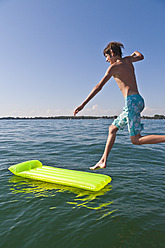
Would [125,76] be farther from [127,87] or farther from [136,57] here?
[136,57]

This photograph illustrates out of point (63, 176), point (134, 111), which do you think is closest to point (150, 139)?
point (134, 111)

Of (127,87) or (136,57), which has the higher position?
(136,57)

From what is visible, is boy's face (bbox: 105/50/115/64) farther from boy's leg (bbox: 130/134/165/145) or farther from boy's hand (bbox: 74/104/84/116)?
boy's leg (bbox: 130/134/165/145)

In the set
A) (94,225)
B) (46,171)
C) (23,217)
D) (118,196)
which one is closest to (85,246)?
(94,225)

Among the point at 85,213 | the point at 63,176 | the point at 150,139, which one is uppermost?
the point at 150,139

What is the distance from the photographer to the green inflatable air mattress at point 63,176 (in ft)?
12.2

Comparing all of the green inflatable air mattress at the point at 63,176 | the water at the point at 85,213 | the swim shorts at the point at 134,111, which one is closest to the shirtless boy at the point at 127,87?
the swim shorts at the point at 134,111

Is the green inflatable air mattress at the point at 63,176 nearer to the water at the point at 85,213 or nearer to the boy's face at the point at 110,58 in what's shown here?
the water at the point at 85,213

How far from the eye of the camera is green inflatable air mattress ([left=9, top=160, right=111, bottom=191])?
3.72 metres

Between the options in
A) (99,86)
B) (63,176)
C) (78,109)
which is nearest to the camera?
(99,86)

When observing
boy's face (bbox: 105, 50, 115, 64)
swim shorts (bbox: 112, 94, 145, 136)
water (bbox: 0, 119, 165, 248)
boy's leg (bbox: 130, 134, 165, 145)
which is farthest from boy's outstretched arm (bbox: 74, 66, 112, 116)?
water (bbox: 0, 119, 165, 248)

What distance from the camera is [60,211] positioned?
295cm

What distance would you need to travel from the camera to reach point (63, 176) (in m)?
4.06

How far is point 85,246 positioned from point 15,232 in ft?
3.08
